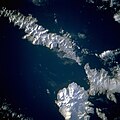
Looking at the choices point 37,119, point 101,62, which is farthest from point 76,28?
point 37,119

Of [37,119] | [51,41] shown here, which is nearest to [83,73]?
[51,41]

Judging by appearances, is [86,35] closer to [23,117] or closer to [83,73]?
[83,73]

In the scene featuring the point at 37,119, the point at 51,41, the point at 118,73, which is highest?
the point at 51,41

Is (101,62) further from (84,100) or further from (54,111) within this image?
(54,111)

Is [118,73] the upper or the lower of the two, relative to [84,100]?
upper

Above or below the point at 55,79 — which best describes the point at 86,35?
above

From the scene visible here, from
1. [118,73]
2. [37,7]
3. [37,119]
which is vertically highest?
[37,7]
